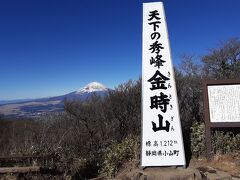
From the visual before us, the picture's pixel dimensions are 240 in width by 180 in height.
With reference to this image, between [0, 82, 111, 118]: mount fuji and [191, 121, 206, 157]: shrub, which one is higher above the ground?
[0, 82, 111, 118]: mount fuji

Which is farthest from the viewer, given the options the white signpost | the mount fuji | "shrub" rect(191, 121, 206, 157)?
the mount fuji

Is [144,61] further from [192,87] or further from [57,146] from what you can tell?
[192,87]

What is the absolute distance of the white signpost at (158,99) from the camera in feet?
26.3

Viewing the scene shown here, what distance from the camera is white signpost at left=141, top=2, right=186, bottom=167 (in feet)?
26.3

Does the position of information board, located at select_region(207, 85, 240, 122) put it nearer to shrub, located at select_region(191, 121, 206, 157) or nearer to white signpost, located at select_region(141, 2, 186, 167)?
shrub, located at select_region(191, 121, 206, 157)

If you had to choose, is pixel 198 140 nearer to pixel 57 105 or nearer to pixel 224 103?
pixel 224 103

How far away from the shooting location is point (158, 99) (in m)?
8.29

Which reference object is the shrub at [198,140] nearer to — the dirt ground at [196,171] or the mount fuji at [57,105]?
the dirt ground at [196,171]

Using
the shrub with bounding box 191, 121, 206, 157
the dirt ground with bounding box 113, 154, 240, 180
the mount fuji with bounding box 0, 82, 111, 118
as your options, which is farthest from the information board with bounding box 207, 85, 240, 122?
the mount fuji with bounding box 0, 82, 111, 118

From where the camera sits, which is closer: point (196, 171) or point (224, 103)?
point (196, 171)

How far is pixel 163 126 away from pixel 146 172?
4.14 ft

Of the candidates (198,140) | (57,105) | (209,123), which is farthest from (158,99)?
(57,105)

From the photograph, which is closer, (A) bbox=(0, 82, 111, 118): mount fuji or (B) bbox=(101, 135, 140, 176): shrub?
(B) bbox=(101, 135, 140, 176): shrub

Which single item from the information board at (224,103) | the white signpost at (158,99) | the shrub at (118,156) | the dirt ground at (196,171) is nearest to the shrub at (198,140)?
the dirt ground at (196,171)
